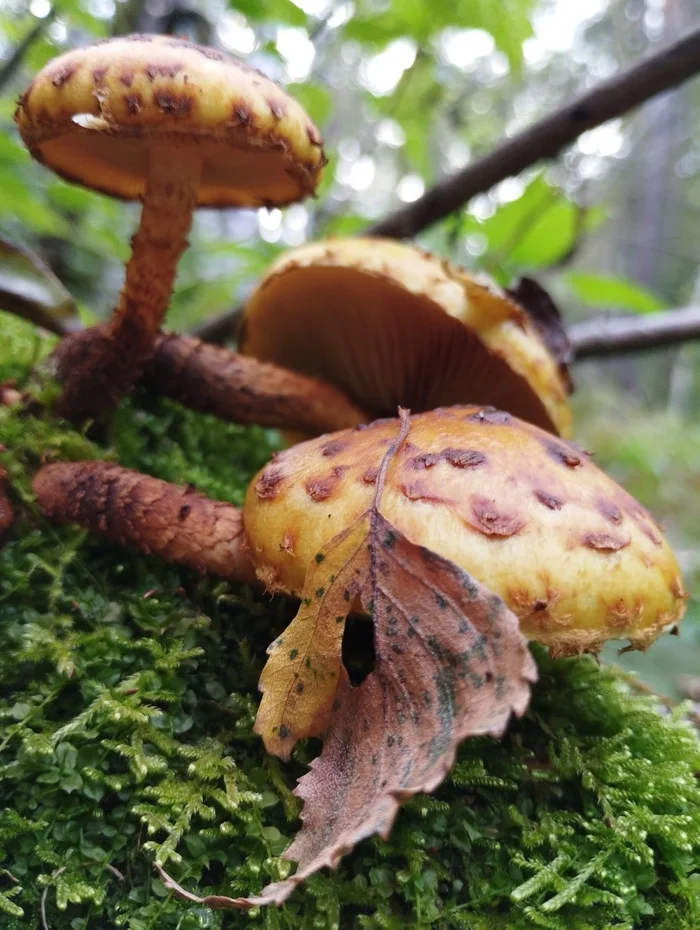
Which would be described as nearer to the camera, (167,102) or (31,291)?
(167,102)

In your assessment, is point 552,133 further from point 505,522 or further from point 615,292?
point 505,522

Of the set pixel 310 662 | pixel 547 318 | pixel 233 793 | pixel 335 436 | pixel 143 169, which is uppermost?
pixel 143 169

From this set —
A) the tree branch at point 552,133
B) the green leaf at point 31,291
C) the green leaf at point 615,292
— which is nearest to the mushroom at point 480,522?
the green leaf at point 31,291

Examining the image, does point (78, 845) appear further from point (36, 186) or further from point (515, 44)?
point (36, 186)

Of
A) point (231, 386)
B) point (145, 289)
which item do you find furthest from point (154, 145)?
point (231, 386)

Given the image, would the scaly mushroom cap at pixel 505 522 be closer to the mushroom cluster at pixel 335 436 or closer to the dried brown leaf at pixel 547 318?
the mushroom cluster at pixel 335 436

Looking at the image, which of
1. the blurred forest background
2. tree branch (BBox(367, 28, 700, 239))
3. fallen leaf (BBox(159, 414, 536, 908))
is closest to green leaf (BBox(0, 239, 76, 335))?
the blurred forest background

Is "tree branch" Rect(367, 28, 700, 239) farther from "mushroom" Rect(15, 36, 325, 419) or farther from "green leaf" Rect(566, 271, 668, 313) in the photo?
"mushroom" Rect(15, 36, 325, 419)
